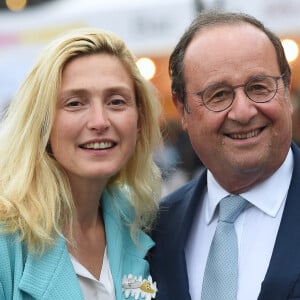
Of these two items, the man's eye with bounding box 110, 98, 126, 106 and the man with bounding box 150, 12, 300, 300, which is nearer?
the man with bounding box 150, 12, 300, 300

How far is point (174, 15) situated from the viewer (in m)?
5.88

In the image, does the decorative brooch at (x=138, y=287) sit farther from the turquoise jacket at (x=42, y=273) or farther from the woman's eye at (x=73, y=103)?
the woman's eye at (x=73, y=103)

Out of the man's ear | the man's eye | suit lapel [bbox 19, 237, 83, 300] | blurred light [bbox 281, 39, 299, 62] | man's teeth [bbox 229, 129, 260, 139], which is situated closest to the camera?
suit lapel [bbox 19, 237, 83, 300]

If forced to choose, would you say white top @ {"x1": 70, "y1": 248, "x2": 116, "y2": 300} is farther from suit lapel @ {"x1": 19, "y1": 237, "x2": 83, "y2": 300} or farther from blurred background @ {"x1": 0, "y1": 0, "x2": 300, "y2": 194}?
blurred background @ {"x1": 0, "y1": 0, "x2": 300, "y2": 194}

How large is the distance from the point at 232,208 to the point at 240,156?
0.20 metres

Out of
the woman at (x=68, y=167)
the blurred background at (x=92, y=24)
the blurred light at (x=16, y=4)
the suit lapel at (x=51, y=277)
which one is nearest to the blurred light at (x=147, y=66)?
the blurred background at (x=92, y=24)

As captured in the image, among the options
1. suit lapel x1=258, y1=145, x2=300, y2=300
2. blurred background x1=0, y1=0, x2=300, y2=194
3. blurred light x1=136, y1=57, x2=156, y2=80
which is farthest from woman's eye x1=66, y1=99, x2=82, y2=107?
blurred light x1=136, y1=57, x2=156, y2=80

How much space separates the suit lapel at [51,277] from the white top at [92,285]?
0.07 metres

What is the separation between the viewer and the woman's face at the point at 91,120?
8.44 ft

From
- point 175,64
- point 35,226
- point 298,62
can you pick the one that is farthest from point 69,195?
point 298,62

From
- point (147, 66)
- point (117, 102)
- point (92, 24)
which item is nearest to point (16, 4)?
point (92, 24)

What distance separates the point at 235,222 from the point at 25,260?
2.49ft

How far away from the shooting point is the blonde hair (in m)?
2.51

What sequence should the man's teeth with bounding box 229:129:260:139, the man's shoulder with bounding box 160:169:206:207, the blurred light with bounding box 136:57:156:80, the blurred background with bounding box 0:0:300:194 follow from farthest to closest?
the blurred light with bounding box 136:57:156:80
the blurred background with bounding box 0:0:300:194
the man's shoulder with bounding box 160:169:206:207
the man's teeth with bounding box 229:129:260:139
